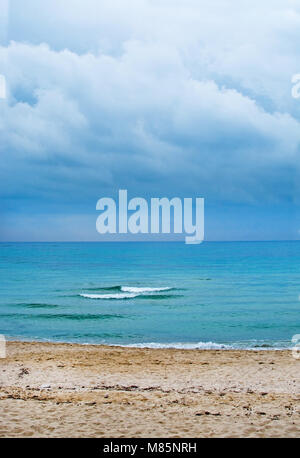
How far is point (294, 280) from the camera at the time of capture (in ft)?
99.2

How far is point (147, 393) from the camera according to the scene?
679 centimetres

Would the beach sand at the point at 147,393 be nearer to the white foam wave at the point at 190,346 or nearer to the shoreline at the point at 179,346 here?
the shoreline at the point at 179,346

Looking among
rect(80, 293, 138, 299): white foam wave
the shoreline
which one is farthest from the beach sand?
rect(80, 293, 138, 299): white foam wave

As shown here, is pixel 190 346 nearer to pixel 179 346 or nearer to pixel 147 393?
pixel 179 346

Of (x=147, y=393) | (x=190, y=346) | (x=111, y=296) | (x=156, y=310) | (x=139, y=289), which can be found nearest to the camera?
(x=147, y=393)

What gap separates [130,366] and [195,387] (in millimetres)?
1872

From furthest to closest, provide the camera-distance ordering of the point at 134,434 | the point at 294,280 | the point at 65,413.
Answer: the point at 294,280, the point at 65,413, the point at 134,434

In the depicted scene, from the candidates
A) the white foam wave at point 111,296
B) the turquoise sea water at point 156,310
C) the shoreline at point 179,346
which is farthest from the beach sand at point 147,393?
the white foam wave at point 111,296

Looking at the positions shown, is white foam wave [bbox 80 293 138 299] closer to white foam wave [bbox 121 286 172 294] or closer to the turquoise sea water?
the turquoise sea water

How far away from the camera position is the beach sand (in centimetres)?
508

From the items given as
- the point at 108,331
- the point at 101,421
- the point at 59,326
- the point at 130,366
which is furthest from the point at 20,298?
the point at 101,421

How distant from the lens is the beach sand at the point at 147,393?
200 inches

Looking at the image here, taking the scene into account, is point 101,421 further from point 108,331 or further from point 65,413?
point 108,331

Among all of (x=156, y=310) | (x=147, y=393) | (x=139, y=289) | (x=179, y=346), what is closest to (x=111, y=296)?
(x=139, y=289)
